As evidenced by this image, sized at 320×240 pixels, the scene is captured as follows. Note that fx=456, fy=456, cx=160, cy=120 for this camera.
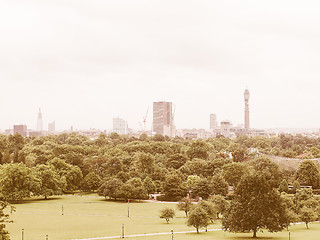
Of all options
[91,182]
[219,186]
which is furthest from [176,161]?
[219,186]

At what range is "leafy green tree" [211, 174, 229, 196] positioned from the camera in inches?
3014

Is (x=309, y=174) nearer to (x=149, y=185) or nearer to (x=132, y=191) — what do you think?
(x=149, y=185)

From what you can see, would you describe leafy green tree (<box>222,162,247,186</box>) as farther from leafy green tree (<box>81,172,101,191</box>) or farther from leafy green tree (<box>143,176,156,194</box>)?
leafy green tree (<box>81,172,101,191</box>)

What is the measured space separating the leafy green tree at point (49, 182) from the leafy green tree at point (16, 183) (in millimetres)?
1542

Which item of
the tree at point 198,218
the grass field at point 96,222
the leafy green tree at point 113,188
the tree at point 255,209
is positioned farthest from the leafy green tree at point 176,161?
the tree at point 255,209

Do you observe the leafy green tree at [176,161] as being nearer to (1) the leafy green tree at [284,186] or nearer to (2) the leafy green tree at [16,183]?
(1) the leafy green tree at [284,186]

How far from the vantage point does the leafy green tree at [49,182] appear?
263 ft

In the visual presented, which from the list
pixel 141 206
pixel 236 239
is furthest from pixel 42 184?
pixel 236 239

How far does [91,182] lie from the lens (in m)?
89.4

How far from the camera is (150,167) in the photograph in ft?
320

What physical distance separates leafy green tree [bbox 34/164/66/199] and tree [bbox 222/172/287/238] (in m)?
44.3

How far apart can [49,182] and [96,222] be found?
1068 inches

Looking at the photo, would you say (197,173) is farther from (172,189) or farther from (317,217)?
A: (317,217)

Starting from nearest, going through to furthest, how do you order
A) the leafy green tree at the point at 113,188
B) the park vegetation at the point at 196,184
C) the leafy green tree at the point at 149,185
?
the park vegetation at the point at 196,184
the leafy green tree at the point at 113,188
the leafy green tree at the point at 149,185
